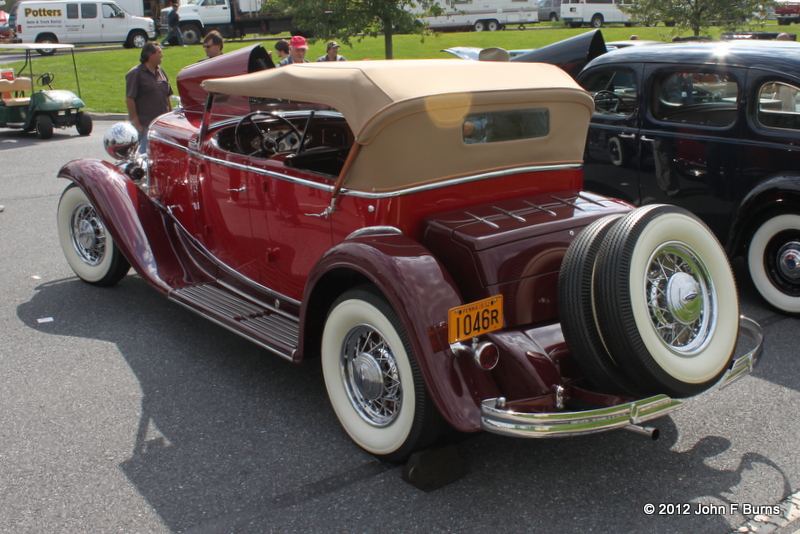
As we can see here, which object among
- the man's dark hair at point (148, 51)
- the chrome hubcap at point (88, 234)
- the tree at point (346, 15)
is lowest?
the chrome hubcap at point (88, 234)

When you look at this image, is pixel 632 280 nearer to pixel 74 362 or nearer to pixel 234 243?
pixel 234 243

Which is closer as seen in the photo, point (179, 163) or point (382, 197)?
point (382, 197)

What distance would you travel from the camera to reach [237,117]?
4.86 meters

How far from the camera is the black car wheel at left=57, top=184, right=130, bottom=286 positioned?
17.3ft

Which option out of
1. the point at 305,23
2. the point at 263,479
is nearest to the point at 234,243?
the point at 263,479

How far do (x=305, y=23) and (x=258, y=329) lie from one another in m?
10.4

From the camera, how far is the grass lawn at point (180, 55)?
17.8 m

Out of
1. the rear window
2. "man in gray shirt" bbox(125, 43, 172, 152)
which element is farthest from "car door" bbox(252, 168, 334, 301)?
"man in gray shirt" bbox(125, 43, 172, 152)

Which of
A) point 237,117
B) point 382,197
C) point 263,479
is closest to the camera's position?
point 263,479

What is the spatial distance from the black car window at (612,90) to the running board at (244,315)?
3.48m

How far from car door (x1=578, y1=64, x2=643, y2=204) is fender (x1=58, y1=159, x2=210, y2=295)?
3381mm

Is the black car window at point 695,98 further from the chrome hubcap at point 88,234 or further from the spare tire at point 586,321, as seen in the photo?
the chrome hubcap at point 88,234

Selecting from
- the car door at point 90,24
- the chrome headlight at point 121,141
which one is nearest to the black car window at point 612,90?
the chrome headlight at point 121,141

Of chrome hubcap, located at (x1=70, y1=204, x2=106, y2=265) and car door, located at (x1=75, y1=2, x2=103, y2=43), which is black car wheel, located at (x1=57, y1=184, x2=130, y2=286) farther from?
car door, located at (x1=75, y1=2, x2=103, y2=43)
